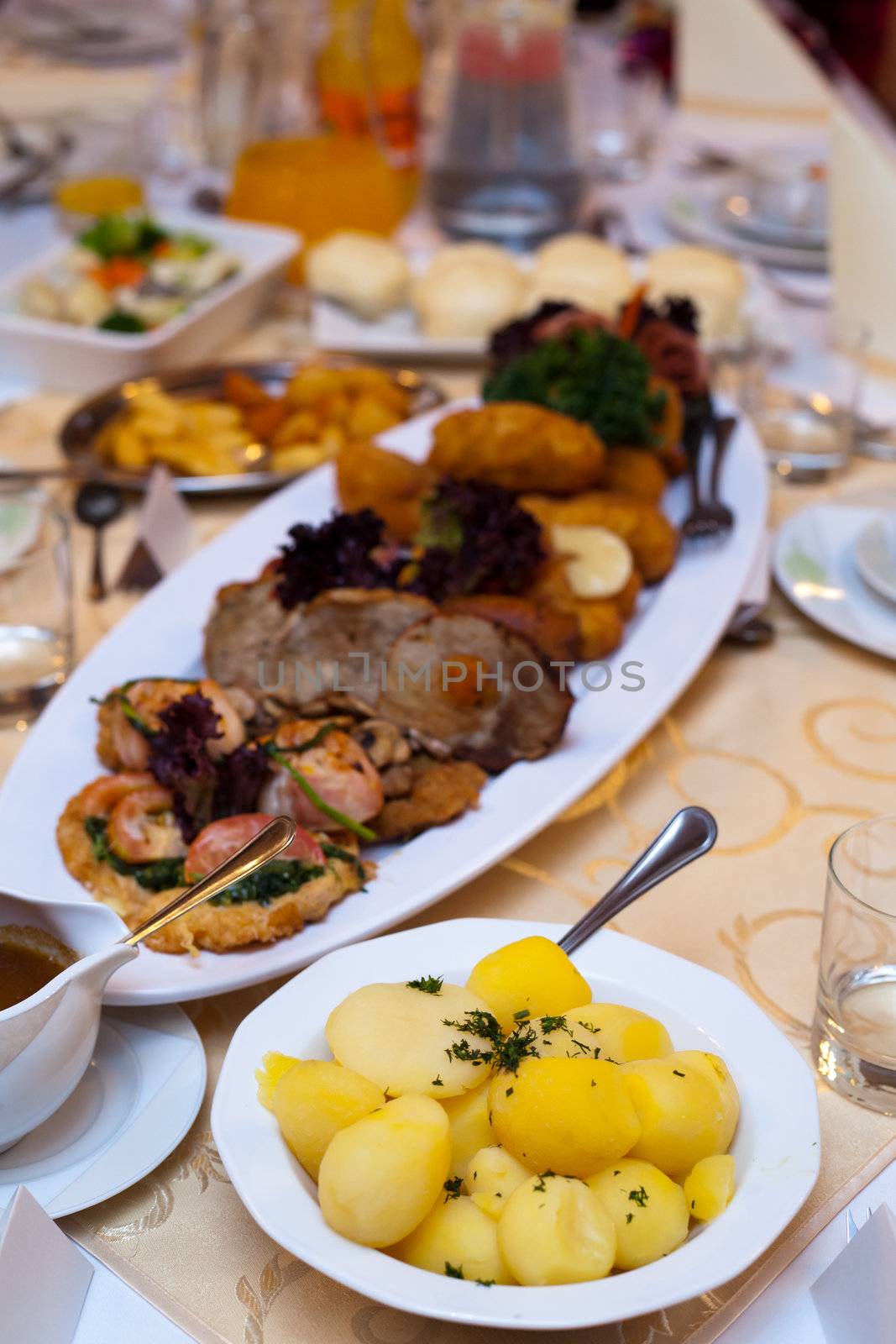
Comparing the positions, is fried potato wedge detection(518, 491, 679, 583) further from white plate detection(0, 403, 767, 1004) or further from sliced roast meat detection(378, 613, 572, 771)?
sliced roast meat detection(378, 613, 572, 771)

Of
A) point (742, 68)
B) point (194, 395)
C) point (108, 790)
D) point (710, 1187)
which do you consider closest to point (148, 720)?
point (108, 790)

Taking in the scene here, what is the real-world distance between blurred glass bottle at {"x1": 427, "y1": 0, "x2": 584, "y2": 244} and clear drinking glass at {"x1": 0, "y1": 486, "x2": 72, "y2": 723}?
2038 millimetres

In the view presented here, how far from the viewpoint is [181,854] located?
152cm

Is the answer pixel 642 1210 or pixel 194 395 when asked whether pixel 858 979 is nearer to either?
pixel 642 1210

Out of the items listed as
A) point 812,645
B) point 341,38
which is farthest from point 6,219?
point 812,645

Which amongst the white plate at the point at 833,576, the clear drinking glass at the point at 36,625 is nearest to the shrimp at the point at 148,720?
the clear drinking glass at the point at 36,625

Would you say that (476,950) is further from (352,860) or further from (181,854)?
(181,854)

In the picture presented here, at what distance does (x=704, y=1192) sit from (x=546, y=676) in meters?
0.76

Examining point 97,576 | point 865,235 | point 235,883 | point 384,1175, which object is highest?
point 865,235

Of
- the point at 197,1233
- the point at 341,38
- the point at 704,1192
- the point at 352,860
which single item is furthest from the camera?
the point at 341,38

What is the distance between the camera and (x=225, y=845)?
56.8 inches

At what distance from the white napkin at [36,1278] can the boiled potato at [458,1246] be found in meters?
0.30

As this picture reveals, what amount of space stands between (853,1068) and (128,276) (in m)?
2.56
